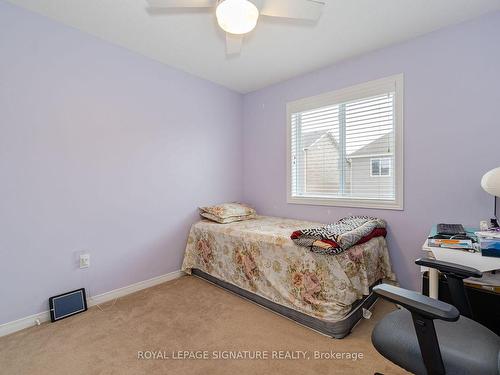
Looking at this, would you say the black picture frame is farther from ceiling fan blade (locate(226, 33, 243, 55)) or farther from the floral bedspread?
ceiling fan blade (locate(226, 33, 243, 55))

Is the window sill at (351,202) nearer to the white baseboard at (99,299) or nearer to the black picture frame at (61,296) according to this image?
the white baseboard at (99,299)

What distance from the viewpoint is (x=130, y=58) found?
7.99 ft

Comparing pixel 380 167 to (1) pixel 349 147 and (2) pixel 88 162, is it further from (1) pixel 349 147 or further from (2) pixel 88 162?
(2) pixel 88 162

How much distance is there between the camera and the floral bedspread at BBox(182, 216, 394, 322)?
174cm

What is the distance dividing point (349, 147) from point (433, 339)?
206 centimetres

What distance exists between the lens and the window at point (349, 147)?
2.33 metres

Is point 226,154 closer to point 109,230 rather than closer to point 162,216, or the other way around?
point 162,216

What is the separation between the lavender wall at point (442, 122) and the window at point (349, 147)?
93mm

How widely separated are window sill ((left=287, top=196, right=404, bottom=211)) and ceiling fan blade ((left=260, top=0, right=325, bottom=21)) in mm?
1664

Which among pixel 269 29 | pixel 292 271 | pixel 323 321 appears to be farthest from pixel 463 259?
pixel 269 29

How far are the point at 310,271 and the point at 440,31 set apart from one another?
220 cm

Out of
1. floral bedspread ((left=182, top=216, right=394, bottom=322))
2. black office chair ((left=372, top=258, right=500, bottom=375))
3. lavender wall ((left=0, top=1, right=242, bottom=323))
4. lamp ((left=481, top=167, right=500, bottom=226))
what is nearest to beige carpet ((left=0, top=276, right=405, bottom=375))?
floral bedspread ((left=182, top=216, right=394, bottom=322))

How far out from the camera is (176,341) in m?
1.72

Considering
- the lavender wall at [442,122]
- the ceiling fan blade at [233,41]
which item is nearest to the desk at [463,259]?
the lavender wall at [442,122]
